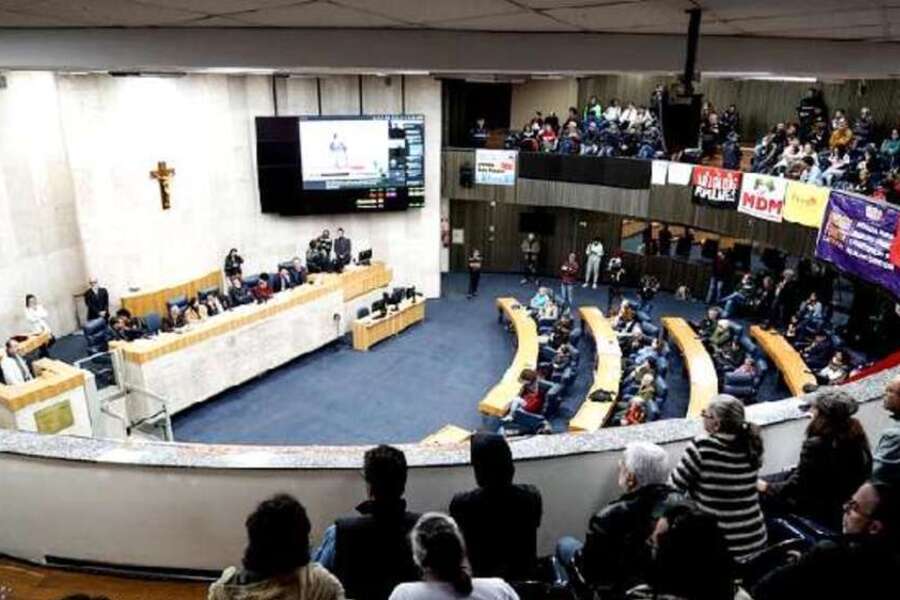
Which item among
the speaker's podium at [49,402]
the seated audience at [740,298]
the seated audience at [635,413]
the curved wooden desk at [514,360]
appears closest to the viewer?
the speaker's podium at [49,402]

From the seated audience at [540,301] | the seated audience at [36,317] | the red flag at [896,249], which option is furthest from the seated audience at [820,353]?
the seated audience at [36,317]

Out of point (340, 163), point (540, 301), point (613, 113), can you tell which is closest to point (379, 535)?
point (540, 301)

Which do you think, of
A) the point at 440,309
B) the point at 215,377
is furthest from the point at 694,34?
the point at 440,309

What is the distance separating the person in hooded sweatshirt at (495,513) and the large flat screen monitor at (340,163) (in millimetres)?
12968

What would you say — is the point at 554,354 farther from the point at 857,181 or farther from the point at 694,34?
the point at 694,34

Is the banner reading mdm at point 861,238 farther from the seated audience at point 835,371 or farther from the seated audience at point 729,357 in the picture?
the seated audience at point 729,357

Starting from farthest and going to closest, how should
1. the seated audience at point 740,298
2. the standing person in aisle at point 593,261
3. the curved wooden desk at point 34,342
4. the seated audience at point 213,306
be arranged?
the standing person in aisle at point 593,261
the seated audience at point 740,298
the seated audience at point 213,306
the curved wooden desk at point 34,342

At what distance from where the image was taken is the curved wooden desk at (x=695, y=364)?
9656mm

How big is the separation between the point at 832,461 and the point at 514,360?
936 centimetres

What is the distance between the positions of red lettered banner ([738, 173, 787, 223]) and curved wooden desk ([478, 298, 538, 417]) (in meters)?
4.72

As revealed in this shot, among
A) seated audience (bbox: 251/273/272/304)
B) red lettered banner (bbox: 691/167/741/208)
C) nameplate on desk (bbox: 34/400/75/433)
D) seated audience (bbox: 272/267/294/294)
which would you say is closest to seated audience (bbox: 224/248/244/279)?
seated audience (bbox: 272/267/294/294)

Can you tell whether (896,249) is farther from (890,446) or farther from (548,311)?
(890,446)

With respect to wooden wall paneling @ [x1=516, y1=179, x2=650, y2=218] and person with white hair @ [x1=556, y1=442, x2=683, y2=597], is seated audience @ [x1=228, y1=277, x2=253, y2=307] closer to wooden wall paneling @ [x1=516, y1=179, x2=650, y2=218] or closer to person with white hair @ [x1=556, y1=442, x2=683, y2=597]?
wooden wall paneling @ [x1=516, y1=179, x2=650, y2=218]

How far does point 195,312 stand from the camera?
11.1 metres
